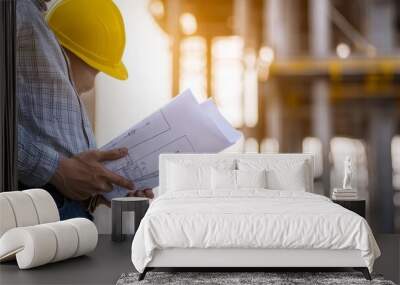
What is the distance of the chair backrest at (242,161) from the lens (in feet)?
15.8

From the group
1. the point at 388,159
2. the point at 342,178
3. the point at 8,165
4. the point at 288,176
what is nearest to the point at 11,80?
the point at 8,165

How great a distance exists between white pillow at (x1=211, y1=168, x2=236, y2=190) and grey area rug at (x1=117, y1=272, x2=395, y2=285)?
107 cm

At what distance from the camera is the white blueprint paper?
4.97 metres

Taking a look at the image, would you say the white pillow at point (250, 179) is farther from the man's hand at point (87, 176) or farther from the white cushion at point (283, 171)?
the man's hand at point (87, 176)

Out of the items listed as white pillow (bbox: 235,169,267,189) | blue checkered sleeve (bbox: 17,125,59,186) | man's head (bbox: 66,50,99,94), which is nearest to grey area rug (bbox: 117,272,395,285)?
white pillow (bbox: 235,169,267,189)

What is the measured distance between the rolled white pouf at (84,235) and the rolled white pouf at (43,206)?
184 mm

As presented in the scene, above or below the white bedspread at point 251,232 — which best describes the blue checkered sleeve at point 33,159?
above

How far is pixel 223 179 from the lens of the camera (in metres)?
4.56

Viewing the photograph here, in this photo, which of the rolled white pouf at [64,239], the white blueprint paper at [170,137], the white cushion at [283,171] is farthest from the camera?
the white blueprint paper at [170,137]

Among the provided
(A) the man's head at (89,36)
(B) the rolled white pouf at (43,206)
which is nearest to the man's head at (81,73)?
(A) the man's head at (89,36)

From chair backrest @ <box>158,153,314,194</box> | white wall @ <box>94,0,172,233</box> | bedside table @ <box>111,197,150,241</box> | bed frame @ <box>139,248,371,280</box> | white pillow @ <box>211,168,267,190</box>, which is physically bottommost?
bed frame @ <box>139,248,371,280</box>

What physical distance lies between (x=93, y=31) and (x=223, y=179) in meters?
1.76

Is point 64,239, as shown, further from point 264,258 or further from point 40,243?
point 264,258

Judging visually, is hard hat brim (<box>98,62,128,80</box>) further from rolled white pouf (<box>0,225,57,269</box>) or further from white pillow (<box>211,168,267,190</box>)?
rolled white pouf (<box>0,225,57,269</box>)
